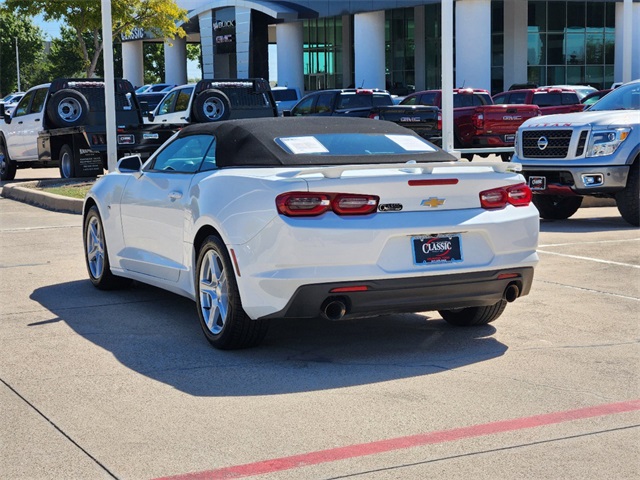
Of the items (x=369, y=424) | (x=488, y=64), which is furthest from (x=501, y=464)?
(x=488, y=64)

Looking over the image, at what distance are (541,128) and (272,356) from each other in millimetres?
8373

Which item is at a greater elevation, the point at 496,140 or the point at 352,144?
the point at 352,144

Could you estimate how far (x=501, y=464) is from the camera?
4.55m

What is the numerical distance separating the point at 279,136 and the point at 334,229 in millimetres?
1356

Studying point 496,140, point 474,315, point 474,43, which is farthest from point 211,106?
point 474,43

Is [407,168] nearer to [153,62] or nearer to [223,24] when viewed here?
[223,24]

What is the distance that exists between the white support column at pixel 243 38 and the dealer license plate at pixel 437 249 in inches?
2272

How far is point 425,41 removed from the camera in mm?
59031

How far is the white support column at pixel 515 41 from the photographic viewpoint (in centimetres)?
5503

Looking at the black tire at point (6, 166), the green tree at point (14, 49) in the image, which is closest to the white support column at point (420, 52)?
the black tire at point (6, 166)

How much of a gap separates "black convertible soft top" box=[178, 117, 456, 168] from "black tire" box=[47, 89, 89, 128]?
1315cm

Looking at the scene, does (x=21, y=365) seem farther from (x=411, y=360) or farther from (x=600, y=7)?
(x=600, y=7)

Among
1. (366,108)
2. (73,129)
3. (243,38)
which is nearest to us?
(73,129)

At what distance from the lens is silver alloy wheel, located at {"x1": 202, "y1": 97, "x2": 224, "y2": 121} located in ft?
71.5
